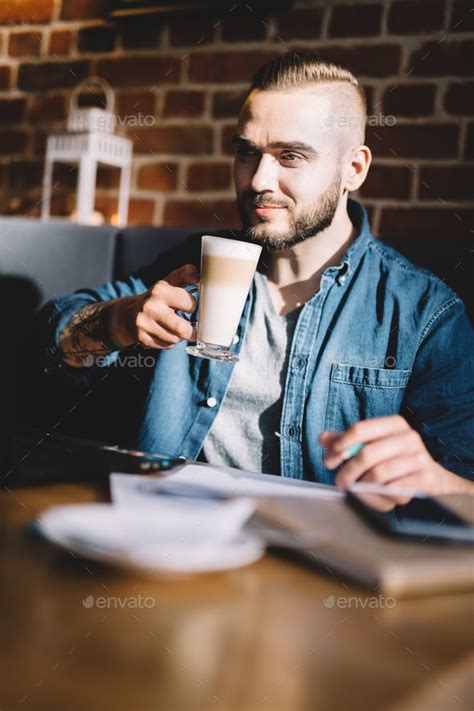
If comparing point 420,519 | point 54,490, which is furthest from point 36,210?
point 420,519

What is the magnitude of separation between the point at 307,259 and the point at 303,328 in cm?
23

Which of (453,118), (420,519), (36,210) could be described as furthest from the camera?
(36,210)

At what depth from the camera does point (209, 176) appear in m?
2.46

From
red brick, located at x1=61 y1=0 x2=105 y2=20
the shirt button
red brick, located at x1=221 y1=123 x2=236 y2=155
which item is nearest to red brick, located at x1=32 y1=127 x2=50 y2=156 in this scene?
red brick, located at x1=61 y1=0 x2=105 y2=20

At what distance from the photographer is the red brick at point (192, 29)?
7.98ft

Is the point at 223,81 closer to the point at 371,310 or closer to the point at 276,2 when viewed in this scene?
the point at 276,2

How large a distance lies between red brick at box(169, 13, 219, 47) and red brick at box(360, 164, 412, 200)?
2.70 feet

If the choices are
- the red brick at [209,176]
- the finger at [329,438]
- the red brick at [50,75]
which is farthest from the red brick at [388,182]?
the finger at [329,438]

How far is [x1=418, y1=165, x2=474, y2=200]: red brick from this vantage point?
6.70 ft

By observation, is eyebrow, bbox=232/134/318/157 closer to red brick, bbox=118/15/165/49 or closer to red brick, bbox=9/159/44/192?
red brick, bbox=118/15/165/49

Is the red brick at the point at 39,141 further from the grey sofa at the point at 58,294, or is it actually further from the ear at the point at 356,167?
the ear at the point at 356,167

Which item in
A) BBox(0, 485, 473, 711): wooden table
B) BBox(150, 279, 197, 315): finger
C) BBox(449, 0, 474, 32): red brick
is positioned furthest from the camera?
BBox(449, 0, 474, 32): red brick

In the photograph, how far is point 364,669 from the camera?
45cm

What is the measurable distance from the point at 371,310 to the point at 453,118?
89cm
